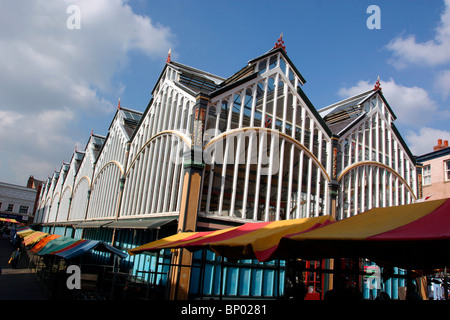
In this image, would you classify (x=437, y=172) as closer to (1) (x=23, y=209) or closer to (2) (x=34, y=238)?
(2) (x=34, y=238)

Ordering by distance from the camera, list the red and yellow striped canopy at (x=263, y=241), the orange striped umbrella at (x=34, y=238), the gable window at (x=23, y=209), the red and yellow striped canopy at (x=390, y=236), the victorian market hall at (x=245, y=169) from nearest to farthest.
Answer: the red and yellow striped canopy at (x=390, y=236), the red and yellow striped canopy at (x=263, y=241), the victorian market hall at (x=245, y=169), the orange striped umbrella at (x=34, y=238), the gable window at (x=23, y=209)

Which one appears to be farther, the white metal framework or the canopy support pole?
the white metal framework

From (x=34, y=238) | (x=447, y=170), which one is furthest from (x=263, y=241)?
(x=447, y=170)

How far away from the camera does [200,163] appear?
1590 cm

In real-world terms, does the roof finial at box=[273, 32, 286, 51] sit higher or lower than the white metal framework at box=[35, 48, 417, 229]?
higher

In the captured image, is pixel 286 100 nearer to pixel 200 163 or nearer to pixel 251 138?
pixel 251 138

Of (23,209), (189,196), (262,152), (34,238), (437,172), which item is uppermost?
(437,172)

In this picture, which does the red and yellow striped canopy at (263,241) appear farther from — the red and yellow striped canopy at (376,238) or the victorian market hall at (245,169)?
the victorian market hall at (245,169)

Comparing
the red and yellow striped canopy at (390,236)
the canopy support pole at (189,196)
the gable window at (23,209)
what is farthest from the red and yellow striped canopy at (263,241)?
the gable window at (23,209)

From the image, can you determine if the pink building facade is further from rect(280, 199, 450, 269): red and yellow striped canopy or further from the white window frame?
rect(280, 199, 450, 269): red and yellow striped canopy

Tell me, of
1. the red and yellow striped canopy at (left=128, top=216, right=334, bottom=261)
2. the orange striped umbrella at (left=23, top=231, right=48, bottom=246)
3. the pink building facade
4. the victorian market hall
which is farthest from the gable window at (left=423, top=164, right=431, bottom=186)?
the orange striped umbrella at (left=23, top=231, right=48, bottom=246)

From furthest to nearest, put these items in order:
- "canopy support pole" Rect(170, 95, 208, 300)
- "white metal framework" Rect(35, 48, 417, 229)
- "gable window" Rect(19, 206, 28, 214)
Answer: "gable window" Rect(19, 206, 28, 214) → "white metal framework" Rect(35, 48, 417, 229) → "canopy support pole" Rect(170, 95, 208, 300)
